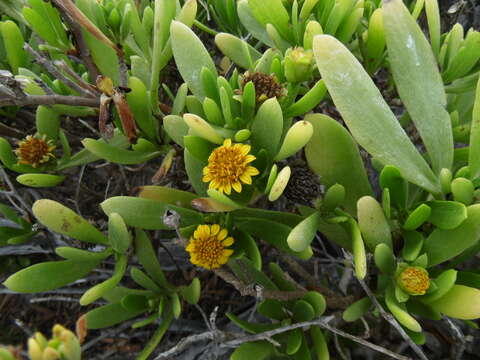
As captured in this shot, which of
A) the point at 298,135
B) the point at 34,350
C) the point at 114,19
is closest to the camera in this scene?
the point at 34,350

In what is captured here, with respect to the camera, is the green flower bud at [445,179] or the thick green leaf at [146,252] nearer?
the green flower bud at [445,179]

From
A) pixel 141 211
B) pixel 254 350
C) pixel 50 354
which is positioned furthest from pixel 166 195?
pixel 50 354

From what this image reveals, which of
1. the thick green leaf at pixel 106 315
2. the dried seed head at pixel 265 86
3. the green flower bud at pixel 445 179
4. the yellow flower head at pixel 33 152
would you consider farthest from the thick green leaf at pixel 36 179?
the green flower bud at pixel 445 179

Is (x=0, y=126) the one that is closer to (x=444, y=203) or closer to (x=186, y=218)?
(x=186, y=218)

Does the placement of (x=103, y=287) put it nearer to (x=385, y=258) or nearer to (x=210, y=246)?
(x=210, y=246)

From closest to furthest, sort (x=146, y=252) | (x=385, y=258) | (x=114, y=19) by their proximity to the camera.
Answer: (x=385, y=258) → (x=114, y=19) → (x=146, y=252)

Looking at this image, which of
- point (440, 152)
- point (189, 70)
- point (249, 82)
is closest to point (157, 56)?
point (189, 70)

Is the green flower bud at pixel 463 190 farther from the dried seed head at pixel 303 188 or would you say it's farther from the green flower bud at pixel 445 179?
the dried seed head at pixel 303 188
